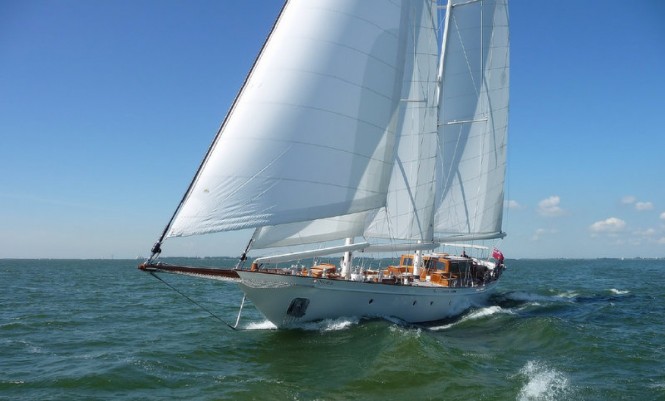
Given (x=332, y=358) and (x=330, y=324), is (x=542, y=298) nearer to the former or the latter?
(x=330, y=324)

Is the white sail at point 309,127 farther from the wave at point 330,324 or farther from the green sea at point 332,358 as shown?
the wave at point 330,324

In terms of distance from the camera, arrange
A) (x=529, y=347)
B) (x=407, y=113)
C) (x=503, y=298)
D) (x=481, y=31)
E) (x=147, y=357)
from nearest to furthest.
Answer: (x=147, y=357) → (x=529, y=347) → (x=407, y=113) → (x=481, y=31) → (x=503, y=298)

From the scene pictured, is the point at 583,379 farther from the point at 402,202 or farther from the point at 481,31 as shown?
the point at 481,31

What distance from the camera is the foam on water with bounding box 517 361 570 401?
12016 mm

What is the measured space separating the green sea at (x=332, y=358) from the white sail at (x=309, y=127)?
396 centimetres

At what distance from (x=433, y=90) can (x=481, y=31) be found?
27.7ft

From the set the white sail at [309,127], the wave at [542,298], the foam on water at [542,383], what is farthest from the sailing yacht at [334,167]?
the wave at [542,298]

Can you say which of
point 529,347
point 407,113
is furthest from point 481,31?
point 529,347

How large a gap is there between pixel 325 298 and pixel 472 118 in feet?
57.3

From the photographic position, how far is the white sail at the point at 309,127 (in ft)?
47.4

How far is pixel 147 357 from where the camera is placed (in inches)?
631

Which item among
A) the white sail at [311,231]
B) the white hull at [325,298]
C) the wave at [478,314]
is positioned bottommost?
the wave at [478,314]

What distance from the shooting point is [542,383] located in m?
13.2

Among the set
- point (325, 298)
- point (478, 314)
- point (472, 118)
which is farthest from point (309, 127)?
point (472, 118)
